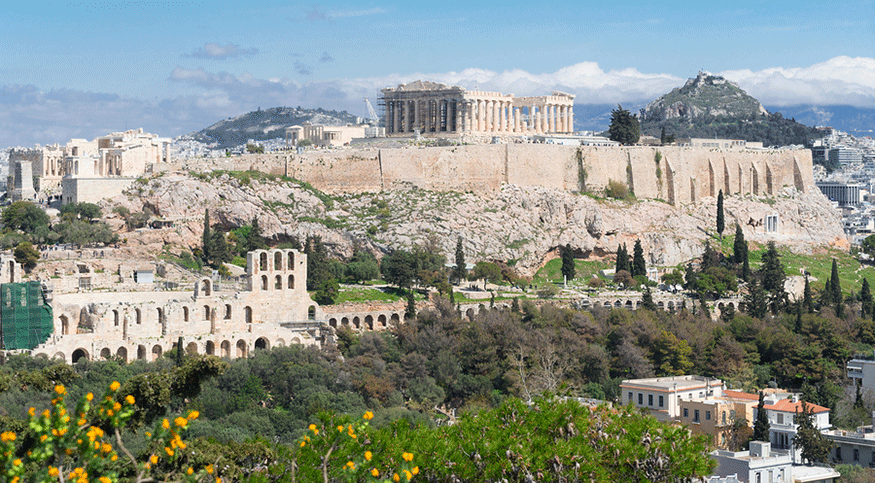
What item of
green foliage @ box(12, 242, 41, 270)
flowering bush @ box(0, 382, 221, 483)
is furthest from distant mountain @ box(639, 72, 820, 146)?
flowering bush @ box(0, 382, 221, 483)

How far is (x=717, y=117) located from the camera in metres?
168

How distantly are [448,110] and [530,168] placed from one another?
8.45m

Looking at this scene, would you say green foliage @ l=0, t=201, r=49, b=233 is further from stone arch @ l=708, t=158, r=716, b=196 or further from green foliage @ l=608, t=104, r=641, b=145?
stone arch @ l=708, t=158, r=716, b=196

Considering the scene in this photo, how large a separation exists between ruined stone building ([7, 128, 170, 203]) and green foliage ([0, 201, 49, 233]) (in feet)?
12.8

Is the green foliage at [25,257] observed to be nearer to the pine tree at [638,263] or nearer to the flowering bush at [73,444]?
the pine tree at [638,263]

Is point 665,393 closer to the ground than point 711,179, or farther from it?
closer to the ground

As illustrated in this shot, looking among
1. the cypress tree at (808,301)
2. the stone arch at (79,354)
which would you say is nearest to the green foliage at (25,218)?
the stone arch at (79,354)

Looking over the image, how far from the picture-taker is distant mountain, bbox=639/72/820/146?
512 feet

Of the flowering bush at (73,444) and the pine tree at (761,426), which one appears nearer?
the flowering bush at (73,444)

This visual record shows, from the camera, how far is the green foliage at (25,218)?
68.6 meters

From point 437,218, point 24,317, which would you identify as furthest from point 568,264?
point 24,317

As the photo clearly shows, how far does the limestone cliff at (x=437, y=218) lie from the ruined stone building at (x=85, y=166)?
6.92ft

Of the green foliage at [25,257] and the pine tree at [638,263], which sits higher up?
the green foliage at [25,257]

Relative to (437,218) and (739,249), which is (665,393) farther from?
(739,249)
